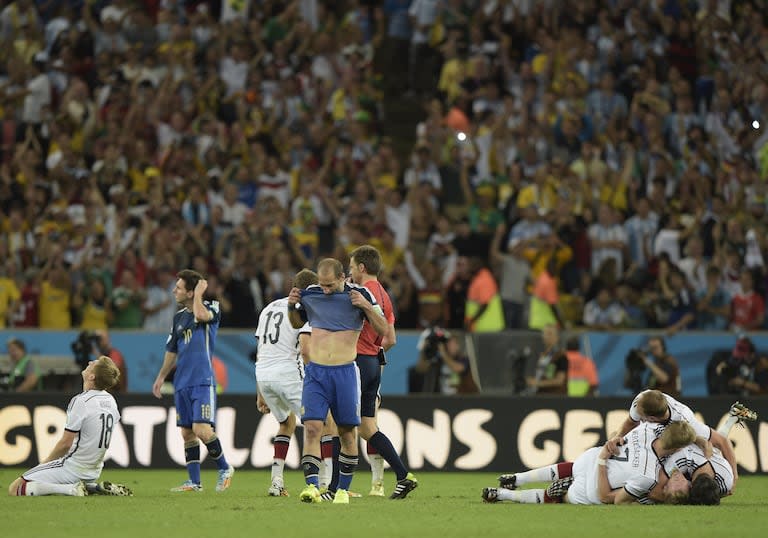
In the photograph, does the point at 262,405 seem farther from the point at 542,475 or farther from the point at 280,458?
the point at 542,475

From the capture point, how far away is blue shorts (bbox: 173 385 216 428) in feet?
46.1

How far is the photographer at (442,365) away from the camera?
20.2 m

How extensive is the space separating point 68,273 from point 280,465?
27.6 ft

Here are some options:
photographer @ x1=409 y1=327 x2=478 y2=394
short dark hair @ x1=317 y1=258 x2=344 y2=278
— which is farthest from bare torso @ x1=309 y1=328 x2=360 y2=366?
photographer @ x1=409 y1=327 x2=478 y2=394

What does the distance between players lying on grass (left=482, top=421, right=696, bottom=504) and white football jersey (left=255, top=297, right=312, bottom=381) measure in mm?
2647

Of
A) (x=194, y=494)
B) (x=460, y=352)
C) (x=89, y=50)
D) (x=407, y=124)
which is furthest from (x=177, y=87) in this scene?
(x=194, y=494)

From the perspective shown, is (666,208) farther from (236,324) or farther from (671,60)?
(236,324)

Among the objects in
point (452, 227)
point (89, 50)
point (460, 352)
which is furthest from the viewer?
point (89, 50)

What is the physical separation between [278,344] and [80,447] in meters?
2.15

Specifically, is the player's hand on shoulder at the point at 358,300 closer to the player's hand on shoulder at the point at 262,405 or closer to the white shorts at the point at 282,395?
the white shorts at the point at 282,395

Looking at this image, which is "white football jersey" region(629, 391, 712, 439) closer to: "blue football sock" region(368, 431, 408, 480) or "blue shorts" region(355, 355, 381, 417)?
"blue football sock" region(368, 431, 408, 480)

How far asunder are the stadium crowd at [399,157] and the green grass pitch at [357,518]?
7337mm

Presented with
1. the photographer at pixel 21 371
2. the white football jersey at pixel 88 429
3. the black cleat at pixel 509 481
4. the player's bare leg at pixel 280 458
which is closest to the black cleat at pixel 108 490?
the white football jersey at pixel 88 429

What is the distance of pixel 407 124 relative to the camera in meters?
26.5
